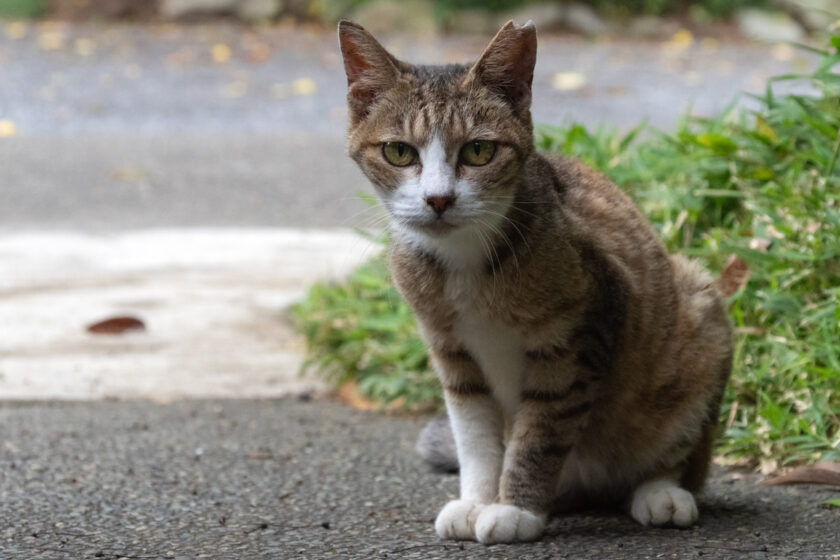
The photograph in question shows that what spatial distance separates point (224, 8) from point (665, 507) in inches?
509

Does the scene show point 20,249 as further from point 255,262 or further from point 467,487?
point 467,487

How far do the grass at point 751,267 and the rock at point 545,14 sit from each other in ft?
31.8

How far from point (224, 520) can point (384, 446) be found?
40.2 inches

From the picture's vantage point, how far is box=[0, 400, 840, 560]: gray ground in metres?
2.78

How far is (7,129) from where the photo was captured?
10.1 meters

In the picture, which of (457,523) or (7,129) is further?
(7,129)

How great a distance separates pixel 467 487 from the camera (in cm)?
306

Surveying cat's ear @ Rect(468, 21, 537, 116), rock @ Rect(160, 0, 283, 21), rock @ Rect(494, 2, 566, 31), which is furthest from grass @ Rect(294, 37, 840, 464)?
rock @ Rect(160, 0, 283, 21)

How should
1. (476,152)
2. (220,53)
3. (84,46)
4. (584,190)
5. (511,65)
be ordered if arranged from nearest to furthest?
1. (476,152)
2. (511,65)
3. (584,190)
4. (220,53)
5. (84,46)

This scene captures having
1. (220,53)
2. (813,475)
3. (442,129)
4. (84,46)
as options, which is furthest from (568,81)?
(442,129)

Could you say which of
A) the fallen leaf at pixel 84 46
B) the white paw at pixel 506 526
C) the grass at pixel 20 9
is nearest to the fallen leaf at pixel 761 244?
the white paw at pixel 506 526

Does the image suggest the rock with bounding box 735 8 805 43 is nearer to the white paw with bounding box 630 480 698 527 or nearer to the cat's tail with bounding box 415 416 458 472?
the cat's tail with bounding box 415 416 458 472

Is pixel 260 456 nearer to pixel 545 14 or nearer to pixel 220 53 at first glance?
pixel 220 53

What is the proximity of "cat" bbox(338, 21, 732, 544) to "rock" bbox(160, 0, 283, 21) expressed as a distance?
1229 centimetres
